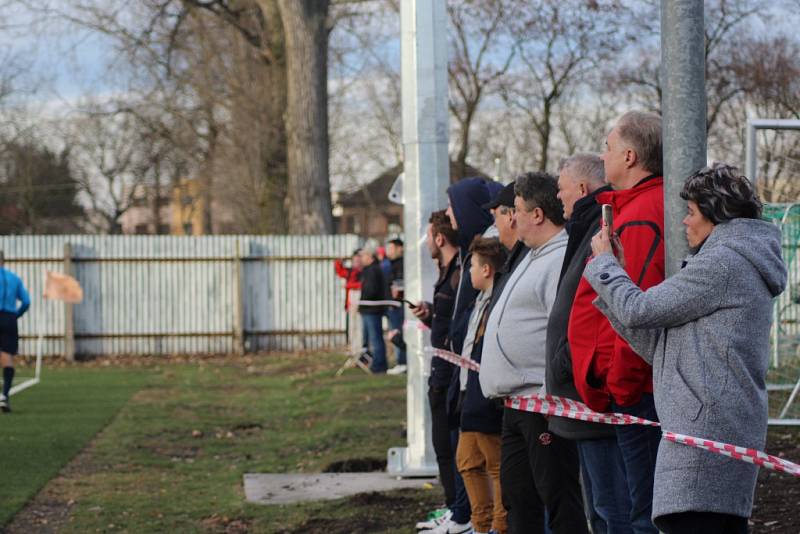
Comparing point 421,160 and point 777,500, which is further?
point 421,160

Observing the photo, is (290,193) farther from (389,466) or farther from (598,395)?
(598,395)

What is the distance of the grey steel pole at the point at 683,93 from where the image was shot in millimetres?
4051

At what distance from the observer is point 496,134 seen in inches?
1330

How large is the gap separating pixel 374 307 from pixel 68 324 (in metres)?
7.18

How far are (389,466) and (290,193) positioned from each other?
17.9 m

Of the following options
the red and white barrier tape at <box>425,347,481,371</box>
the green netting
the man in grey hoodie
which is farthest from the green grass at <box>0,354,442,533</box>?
the green netting

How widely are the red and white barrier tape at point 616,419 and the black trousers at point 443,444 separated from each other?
114cm

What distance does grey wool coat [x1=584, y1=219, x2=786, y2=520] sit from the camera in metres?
3.92

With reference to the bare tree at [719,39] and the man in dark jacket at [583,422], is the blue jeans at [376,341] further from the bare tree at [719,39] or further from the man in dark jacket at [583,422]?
the man in dark jacket at [583,422]

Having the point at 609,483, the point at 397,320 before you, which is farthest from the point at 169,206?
the point at 609,483

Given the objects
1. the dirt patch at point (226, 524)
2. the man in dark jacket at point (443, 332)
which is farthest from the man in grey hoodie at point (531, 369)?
the dirt patch at point (226, 524)

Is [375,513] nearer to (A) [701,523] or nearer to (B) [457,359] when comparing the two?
(B) [457,359]

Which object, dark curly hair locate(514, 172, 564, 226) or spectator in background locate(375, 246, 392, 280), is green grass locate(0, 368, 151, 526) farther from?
dark curly hair locate(514, 172, 564, 226)

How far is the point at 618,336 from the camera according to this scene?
4398mm
